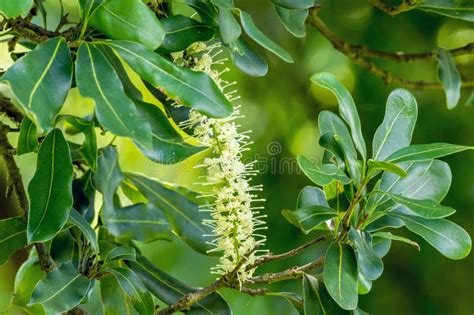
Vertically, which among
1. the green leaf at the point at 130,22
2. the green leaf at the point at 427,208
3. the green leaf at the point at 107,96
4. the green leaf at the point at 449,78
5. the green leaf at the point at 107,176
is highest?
the green leaf at the point at 130,22

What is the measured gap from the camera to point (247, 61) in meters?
1.04

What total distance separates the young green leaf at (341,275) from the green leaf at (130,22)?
326 millimetres

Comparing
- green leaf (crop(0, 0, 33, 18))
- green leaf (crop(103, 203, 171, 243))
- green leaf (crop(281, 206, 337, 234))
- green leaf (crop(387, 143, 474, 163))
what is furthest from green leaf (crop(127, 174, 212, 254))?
green leaf (crop(0, 0, 33, 18))

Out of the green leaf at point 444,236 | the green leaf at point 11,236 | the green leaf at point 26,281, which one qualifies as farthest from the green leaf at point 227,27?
the green leaf at point 26,281

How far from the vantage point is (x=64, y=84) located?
0.87 meters

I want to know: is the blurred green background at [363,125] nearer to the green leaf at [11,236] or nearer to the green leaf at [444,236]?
the green leaf at [11,236]

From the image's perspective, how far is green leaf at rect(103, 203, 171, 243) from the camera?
1245 mm

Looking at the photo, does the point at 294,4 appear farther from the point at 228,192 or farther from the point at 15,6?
the point at 15,6

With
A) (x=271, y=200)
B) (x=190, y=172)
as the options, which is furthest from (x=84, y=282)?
(x=271, y=200)

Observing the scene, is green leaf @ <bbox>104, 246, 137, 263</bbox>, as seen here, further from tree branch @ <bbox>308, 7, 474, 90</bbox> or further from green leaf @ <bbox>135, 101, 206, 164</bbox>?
tree branch @ <bbox>308, 7, 474, 90</bbox>

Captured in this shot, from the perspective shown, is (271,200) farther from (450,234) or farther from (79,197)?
(450,234)

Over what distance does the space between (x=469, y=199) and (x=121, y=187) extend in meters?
0.95

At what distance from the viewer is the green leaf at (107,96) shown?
2.62 ft

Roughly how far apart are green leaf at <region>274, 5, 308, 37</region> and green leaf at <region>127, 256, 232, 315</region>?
37 centimetres
